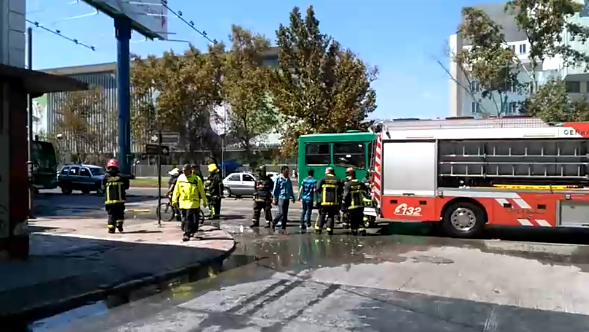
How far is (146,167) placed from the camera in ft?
220

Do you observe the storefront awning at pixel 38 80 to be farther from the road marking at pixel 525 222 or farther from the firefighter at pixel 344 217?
the road marking at pixel 525 222

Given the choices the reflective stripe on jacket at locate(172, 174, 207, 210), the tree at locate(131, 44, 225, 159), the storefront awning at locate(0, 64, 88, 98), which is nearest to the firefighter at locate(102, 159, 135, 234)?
the reflective stripe on jacket at locate(172, 174, 207, 210)

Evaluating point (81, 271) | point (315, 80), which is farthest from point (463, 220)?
point (315, 80)

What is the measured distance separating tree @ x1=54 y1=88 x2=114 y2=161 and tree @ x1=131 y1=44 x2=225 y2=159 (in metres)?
13.7

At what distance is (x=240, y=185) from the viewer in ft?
99.2

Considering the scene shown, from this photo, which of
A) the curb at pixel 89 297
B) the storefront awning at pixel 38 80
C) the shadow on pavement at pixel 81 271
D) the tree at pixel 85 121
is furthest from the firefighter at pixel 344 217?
the tree at pixel 85 121

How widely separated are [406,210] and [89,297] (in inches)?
333

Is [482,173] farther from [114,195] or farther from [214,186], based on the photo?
[114,195]

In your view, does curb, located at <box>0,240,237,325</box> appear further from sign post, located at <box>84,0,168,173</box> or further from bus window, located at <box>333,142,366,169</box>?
sign post, located at <box>84,0,168,173</box>

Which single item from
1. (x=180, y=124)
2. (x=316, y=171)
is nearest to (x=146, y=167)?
(x=180, y=124)

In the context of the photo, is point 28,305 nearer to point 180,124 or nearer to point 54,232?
point 54,232

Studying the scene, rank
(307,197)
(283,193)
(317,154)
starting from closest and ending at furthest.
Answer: (283,193)
(307,197)
(317,154)

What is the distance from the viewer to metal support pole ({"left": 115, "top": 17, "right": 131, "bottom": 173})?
123 feet

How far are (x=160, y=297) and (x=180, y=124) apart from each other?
37.7 metres
